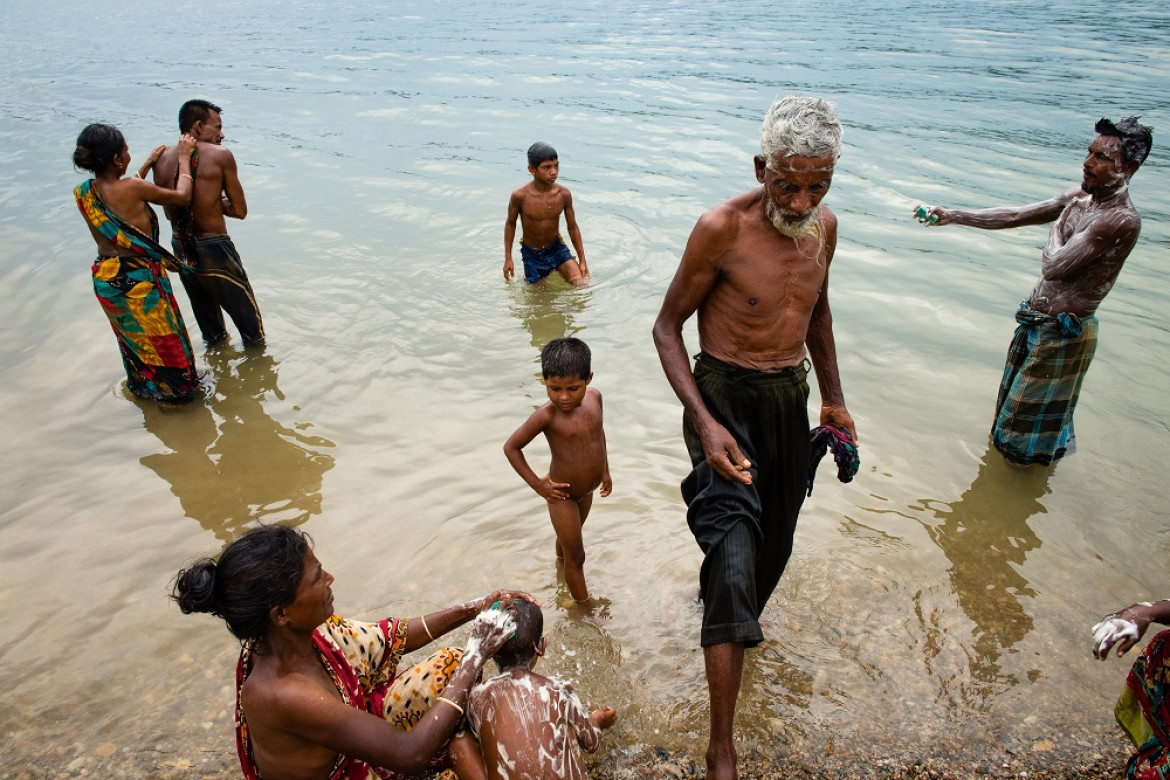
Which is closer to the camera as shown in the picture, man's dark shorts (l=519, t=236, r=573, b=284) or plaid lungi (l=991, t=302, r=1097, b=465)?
plaid lungi (l=991, t=302, r=1097, b=465)

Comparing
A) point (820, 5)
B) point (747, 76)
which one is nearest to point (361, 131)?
point (747, 76)

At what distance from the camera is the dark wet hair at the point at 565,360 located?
11.4 feet

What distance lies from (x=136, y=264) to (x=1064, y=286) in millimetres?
5249

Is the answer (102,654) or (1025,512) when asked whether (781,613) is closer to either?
(1025,512)

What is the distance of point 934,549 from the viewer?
423 centimetres

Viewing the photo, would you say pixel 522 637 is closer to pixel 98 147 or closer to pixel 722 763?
pixel 722 763

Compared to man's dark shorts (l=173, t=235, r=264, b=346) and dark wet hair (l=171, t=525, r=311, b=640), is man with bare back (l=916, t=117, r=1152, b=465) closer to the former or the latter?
dark wet hair (l=171, t=525, r=311, b=640)

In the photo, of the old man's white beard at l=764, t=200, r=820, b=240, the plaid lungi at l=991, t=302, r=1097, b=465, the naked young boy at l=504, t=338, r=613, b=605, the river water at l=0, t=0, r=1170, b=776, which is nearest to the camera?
the old man's white beard at l=764, t=200, r=820, b=240

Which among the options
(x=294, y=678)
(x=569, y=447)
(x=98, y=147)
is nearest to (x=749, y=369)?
(x=569, y=447)

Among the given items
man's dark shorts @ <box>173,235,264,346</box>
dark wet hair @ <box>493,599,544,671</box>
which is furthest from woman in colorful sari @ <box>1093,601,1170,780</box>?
man's dark shorts @ <box>173,235,264,346</box>

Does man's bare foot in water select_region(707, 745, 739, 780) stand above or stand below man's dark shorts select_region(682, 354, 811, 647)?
below

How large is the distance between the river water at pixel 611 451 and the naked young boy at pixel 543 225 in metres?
0.28

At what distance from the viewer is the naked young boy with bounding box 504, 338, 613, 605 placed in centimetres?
351

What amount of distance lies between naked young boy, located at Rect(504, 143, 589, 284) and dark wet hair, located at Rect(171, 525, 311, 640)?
547 cm
